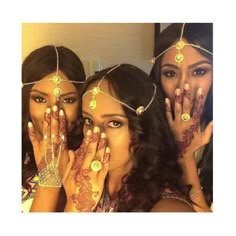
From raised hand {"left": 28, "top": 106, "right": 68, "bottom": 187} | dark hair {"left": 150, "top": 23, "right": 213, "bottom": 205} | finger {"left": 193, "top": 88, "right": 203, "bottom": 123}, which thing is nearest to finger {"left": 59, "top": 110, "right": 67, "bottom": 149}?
raised hand {"left": 28, "top": 106, "right": 68, "bottom": 187}

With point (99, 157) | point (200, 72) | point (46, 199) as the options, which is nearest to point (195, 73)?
point (200, 72)

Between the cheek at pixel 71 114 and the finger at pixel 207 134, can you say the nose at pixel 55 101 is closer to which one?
the cheek at pixel 71 114

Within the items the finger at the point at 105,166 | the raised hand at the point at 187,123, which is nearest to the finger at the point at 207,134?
the raised hand at the point at 187,123

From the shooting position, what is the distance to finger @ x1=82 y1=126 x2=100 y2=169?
1.15m

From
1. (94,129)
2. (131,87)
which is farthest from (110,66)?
(94,129)

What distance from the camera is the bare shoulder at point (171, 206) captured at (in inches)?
45.1

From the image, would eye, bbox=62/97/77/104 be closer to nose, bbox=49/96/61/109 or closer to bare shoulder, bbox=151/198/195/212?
nose, bbox=49/96/61/109

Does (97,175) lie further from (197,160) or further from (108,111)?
(197,160)

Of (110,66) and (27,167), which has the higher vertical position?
(110,66)

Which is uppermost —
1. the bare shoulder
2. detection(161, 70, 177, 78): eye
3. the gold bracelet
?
detection(161, 70, 177, 78): eye

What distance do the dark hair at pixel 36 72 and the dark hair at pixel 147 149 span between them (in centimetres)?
9

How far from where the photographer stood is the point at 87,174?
3.80 ft
